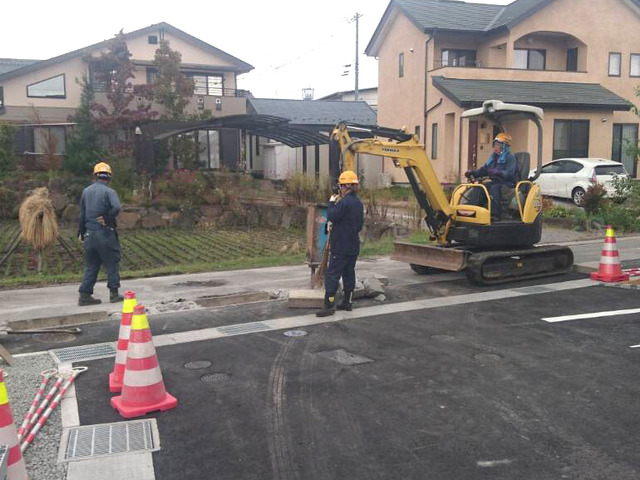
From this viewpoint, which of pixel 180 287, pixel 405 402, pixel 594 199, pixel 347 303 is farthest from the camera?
pixel 594 199

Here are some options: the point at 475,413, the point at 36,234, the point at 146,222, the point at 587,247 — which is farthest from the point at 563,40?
the point at 475,413

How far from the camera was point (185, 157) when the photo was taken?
88.8 feet

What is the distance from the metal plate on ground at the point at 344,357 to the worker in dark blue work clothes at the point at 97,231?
13.1 feet

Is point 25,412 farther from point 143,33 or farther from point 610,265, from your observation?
point 143,33

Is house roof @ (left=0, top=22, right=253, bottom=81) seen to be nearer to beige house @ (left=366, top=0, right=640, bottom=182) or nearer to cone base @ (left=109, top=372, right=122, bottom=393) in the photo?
beige house @ (left=366, top=0, right=640, bottom=182)

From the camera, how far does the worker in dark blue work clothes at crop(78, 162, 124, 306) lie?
8.70 meters

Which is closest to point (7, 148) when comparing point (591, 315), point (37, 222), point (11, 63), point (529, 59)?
point (37, 222)

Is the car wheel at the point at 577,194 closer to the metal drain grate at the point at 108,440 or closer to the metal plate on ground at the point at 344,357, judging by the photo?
the metal plate on ground at the point at 344,357

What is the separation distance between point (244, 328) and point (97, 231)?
285cm

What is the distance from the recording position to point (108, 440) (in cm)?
443

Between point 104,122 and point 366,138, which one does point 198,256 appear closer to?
point 366,138

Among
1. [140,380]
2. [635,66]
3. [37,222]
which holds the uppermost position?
[635,66]

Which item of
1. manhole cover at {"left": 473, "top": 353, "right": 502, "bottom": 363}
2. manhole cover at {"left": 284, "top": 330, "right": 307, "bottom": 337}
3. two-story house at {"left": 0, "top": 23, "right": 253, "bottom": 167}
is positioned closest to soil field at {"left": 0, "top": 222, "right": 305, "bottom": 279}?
manhole cover at {"left": 284, "top": 330, "right": 307, "bottom": 337}

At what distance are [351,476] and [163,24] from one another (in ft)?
99.1
